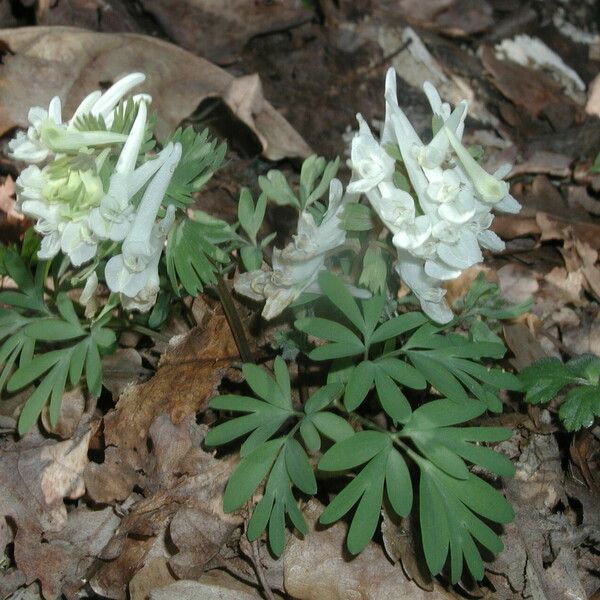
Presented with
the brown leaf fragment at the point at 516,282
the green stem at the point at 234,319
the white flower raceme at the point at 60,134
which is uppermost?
the white flower raceme at the point at 60,134

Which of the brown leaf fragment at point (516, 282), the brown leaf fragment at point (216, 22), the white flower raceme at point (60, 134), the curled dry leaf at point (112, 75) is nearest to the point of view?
the white flower raceme at point (60, 134)

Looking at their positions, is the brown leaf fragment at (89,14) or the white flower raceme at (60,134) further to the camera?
the brown leaf fragment at (89,14)

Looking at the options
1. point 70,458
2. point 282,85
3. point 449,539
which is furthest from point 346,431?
point 282,85

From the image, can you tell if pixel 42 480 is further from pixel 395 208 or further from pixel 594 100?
pixel 594 100

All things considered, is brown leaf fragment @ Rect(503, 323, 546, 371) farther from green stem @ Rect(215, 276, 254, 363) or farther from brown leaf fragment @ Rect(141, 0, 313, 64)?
brown leaf fragment @ Rect(141, 0, 313, 64)

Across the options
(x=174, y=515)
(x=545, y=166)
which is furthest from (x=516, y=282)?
(x=174, y=515)

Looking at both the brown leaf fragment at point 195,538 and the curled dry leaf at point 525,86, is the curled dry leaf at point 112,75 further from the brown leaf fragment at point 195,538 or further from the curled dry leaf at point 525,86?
the brown leaf fragment at point 195,538

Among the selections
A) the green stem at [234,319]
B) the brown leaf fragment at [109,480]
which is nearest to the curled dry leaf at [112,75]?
the green stem at [234,319]
